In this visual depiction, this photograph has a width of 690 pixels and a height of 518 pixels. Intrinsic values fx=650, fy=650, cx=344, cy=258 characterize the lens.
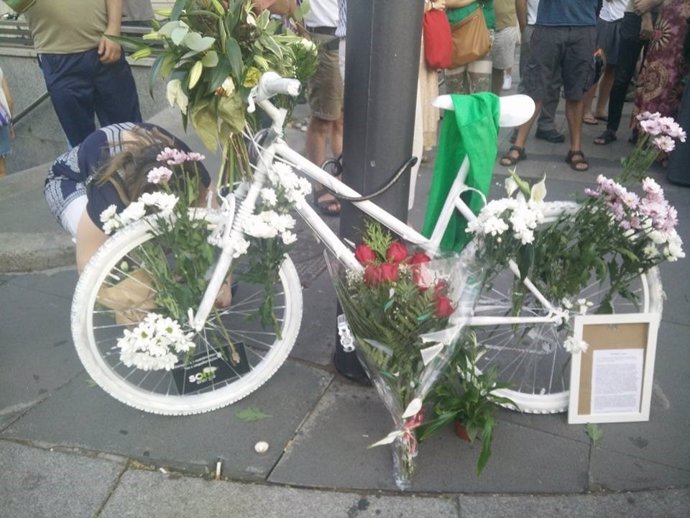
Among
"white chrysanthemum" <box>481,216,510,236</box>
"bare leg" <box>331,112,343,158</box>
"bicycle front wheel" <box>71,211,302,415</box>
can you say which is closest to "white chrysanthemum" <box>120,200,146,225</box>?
"bicycle front wheel" <box>71,211,302,415</box>

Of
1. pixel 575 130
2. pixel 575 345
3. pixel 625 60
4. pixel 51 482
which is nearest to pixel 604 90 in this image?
pixel 625 60

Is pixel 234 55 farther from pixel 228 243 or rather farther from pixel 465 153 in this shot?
pixel 465 153

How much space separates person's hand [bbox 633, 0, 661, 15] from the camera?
220 inches

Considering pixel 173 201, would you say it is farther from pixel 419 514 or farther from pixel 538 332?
pixel 538 332

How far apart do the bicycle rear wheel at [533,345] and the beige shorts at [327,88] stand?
200 centimetres

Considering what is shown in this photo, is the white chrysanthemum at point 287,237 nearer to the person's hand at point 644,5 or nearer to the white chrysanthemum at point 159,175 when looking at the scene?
the white chrysanthemum at point 159,175

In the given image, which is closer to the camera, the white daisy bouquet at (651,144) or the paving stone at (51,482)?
the paving stone at (51,482)

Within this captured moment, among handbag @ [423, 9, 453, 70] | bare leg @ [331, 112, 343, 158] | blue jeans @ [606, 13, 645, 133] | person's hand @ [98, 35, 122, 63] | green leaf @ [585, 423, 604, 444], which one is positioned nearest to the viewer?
green leaf @ [585, 423, 604, 444]

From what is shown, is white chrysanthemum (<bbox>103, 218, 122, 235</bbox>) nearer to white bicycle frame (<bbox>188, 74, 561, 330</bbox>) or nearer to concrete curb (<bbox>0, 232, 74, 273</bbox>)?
white bicycle frame (<bbox>188, 74, 561, 330</bbox>)

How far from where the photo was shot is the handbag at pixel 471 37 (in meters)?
4.93

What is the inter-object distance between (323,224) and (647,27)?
474 centimetres

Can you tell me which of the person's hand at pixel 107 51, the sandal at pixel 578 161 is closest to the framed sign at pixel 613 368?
the sandal at pixel 578 161

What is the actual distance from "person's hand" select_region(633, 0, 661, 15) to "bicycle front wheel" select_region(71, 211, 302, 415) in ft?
14.9

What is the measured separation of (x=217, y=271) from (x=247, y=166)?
0.44 meters
